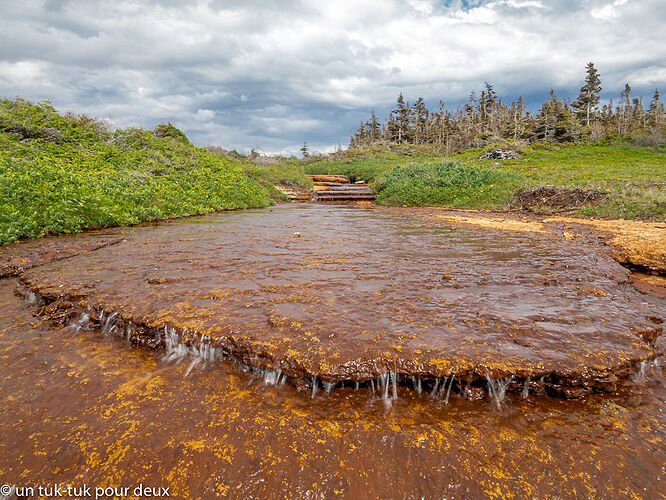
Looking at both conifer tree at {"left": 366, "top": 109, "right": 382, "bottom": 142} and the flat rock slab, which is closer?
the flat rock slab

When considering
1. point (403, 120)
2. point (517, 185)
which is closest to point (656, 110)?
point (403, 120)

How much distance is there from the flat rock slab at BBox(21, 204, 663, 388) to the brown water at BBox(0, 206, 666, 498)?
17 millimetres

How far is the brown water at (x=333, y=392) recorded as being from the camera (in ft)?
4.47

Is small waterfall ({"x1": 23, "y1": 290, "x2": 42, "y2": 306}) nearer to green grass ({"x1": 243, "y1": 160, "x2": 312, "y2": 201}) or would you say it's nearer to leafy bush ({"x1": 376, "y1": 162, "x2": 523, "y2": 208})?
leafy bush ({"x1": 376, "y1": 162, "x2": 523, "y2": 208})

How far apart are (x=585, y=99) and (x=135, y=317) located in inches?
2601

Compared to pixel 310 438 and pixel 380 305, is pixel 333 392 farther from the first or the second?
pixel 380 305

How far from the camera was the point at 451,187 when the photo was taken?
15203 millimetres

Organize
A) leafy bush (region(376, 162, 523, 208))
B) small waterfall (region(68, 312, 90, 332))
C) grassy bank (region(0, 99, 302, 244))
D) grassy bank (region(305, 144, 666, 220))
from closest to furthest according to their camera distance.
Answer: small waterfall (region(68, 312, 90, 332))
grassy bank (region(0, 99, 302, 244))
grassy bank (region(305, 144, 666, 220))
leafy bush (region(376, 162, 523, 208))

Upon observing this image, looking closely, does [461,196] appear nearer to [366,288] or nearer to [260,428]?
[366,288]

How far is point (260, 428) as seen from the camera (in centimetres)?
159

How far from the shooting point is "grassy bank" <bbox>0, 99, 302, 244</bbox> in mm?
6082

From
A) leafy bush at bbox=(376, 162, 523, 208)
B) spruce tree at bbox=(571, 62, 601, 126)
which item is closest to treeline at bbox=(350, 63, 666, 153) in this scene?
spruce tree at bbox=(571, 62, 601, 126)

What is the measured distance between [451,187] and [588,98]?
168 feet

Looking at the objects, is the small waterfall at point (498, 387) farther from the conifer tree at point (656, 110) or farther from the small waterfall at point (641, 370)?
the conifer tree at point (656, 110)
